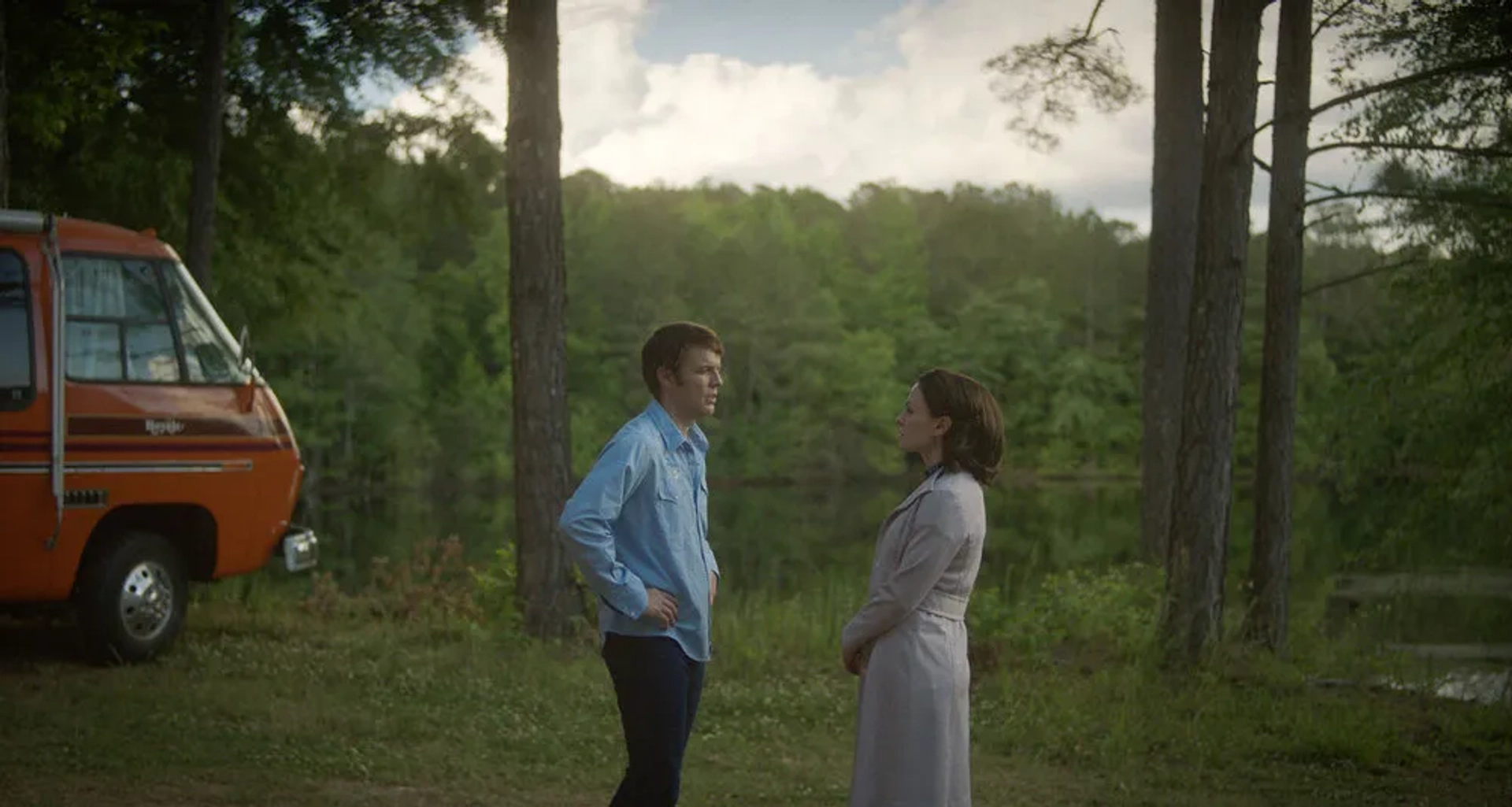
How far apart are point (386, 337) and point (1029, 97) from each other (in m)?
56.4

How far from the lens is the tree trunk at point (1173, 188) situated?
14828 millimetres

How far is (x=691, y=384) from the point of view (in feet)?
16.8

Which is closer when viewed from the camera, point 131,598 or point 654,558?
point 654,558

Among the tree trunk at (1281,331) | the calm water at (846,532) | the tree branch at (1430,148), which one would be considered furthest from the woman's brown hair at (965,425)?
the calm water at (846,532)

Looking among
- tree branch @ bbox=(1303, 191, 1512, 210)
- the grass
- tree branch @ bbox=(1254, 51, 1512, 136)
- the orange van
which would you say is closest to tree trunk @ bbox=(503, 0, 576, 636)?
the grass

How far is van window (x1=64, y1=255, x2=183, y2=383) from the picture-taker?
35.2ft

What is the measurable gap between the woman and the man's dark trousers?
0.54 meters

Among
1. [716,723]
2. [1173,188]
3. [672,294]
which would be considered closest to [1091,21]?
[1173,188]

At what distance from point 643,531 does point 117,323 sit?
23.3ft

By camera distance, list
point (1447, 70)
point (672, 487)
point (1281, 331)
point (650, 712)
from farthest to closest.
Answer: point (1281, 331) → point (1447, 70) → point (672, 487) → point (650, 712)

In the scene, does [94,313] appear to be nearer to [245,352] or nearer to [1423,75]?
[245,352]

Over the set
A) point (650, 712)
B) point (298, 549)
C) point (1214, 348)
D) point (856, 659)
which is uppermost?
point (1214, 348)

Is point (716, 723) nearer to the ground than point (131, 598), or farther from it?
nearer to the ground

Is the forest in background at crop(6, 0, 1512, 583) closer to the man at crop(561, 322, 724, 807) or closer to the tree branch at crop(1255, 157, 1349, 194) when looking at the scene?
the tree branch at crop(1255, 157, 1349, 194)
